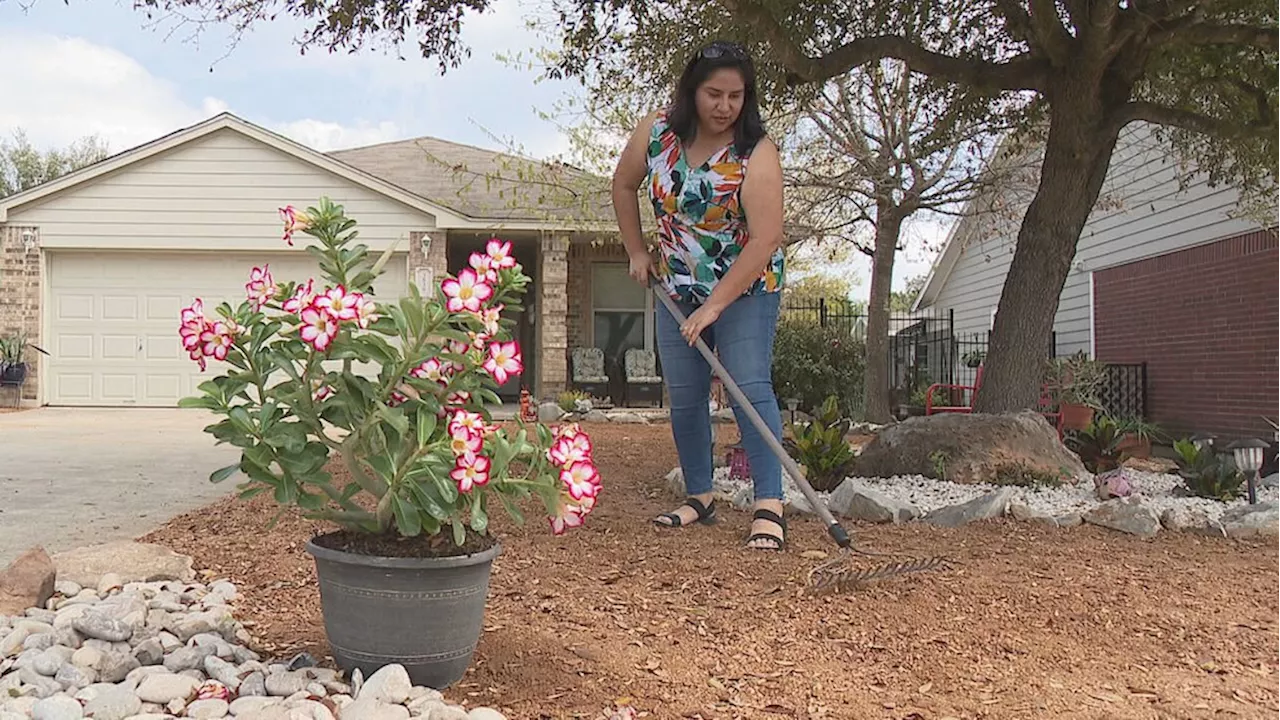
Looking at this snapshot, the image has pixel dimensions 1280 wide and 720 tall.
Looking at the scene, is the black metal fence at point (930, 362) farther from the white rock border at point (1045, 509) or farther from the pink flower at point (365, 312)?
the pink flower at point (365, 312)

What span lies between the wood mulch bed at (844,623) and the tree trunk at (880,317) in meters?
6.64

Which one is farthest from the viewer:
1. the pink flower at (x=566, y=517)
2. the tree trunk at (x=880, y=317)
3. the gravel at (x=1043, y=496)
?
the tree trunk at (x=880, y=317)

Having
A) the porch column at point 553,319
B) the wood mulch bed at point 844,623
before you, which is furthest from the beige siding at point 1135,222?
the wood mulch bed at point 844,623

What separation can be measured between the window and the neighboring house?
4288 millimetres

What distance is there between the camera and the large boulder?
14.0 ft

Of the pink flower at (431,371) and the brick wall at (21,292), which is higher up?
the brick wall at (21,292)

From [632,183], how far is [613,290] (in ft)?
31.0

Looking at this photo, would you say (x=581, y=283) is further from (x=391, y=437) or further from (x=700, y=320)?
(x=391, y=437)

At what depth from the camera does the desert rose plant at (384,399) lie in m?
1.63

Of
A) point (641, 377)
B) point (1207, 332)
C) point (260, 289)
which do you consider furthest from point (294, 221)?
point (641, 377)

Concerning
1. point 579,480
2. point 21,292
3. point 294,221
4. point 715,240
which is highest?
point 21,292

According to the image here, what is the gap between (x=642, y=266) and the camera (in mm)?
3160

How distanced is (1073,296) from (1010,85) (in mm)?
7114

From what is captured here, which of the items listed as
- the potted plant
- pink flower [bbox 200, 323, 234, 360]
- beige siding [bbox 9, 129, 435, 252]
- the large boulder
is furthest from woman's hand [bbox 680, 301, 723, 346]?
beige siding [bbox 9, 129, 435, 252]
